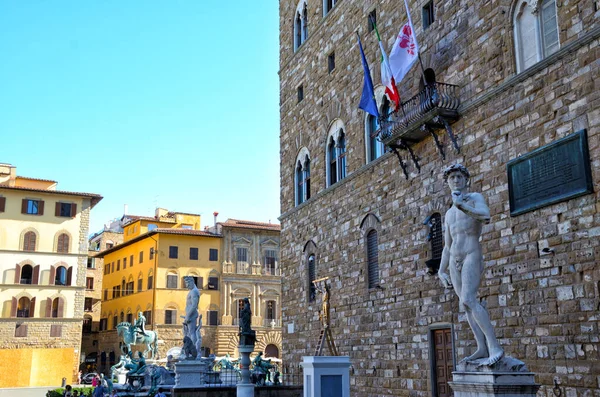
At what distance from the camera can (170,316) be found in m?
40.5

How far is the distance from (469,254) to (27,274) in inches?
1347

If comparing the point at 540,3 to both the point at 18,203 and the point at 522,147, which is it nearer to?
the point at 522,147

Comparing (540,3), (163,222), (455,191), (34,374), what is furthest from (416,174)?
(163,222)

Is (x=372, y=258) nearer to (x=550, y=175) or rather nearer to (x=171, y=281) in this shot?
(x=550, y=175)

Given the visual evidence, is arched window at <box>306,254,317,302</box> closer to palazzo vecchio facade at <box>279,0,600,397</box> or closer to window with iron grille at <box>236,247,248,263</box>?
palazzo vecchio facade at <box>279,0,600,397</box>

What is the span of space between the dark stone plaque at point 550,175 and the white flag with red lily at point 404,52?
3.42 m

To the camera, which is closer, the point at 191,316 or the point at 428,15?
the point at 428,15

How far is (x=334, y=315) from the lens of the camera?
55.7 feet

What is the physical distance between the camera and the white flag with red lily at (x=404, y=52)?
518 inches

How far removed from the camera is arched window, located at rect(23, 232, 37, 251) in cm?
3653


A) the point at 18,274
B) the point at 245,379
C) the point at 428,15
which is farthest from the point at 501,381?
the point at 18,274

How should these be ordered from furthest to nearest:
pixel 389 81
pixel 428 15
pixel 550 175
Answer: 1. pixel 428 15
2. pixel 389 81
3. pixel 550 175

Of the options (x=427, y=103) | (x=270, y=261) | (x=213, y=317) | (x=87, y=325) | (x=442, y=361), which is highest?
(x=270, y=261)

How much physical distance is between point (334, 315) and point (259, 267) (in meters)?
26.3
